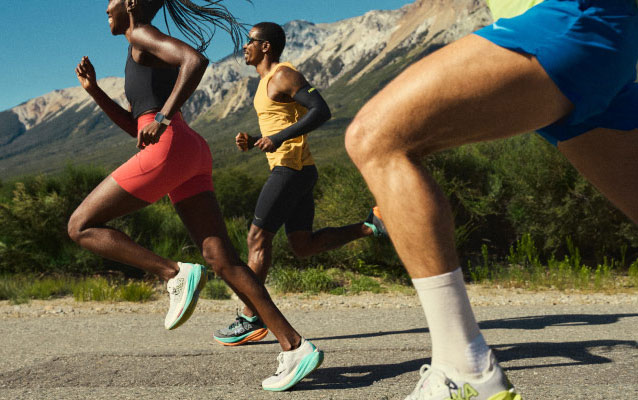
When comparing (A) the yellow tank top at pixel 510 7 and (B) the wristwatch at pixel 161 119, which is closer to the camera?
(A) the yellow tank top at pixel 510 7

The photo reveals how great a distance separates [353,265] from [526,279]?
85.6 inches

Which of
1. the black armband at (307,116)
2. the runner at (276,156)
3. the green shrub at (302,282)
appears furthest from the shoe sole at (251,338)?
the green shrub at (302,282)

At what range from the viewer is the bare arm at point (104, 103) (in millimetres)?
3494

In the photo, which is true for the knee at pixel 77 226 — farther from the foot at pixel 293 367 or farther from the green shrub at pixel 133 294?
the green shrub at pixel 133 294

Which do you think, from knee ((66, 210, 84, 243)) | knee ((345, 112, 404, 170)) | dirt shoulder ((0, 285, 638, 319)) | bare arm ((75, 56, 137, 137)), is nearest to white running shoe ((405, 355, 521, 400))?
knee ((345, 112, 404, 170))

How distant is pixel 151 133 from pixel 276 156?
4.89 feet

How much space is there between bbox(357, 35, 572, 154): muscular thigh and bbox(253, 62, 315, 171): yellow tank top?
2738 millimetres

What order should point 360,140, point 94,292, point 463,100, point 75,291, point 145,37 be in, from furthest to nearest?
point 75,291 < point 94,292 < point 145,37 < point 360,140 < point 463,100

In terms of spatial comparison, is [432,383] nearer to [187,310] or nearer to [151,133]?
[187,310]

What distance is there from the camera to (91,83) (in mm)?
3537

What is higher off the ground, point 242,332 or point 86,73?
point 86,73

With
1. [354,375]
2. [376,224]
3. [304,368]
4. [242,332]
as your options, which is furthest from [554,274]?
[304,368]

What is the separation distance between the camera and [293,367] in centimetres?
291

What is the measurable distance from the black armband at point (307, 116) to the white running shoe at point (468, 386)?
2.45 metres
